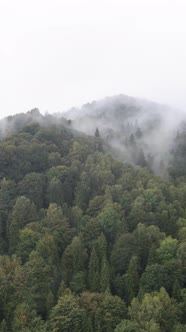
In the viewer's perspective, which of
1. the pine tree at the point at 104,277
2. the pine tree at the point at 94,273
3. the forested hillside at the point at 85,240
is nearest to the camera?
the forested hillside at the point at 85,240

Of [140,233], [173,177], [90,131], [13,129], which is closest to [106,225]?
[140,233]

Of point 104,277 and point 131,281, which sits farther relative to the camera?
point 104,277

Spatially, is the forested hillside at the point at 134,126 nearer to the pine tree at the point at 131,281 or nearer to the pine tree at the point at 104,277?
the pine tree at the point at 131,281

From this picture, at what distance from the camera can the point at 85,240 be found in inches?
3118

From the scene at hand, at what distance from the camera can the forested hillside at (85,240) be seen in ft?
197

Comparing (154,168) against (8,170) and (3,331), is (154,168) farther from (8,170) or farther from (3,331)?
(3,331)

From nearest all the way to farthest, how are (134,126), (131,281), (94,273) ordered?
1. (131,281)
2. (94,273)
3. (134,126)

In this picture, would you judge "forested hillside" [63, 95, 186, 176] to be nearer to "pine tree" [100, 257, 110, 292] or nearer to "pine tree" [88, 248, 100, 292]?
"pine tree" [88, 248, 100, 292]

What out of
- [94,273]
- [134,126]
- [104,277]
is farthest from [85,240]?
[134,126]

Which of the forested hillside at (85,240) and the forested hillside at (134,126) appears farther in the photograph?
the forested hillside at (134,126)

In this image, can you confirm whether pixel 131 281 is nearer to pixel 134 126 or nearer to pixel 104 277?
pixel 104 277

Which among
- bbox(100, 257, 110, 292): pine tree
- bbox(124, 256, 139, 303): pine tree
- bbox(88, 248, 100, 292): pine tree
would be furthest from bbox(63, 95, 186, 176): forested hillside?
bbox(100, 257, 110, 292): pine tree

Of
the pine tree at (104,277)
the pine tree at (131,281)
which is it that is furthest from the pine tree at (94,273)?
the pine tree at (131,281)

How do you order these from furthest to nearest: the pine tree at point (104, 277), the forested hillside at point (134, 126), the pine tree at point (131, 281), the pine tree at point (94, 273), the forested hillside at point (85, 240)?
the forested hillside at point (134, 126) → the pine tree at point (94, 273) → the pine tree at point (104, 277) → the pine tree at point (131, 281) → the forested hillside at point (85, 240)
